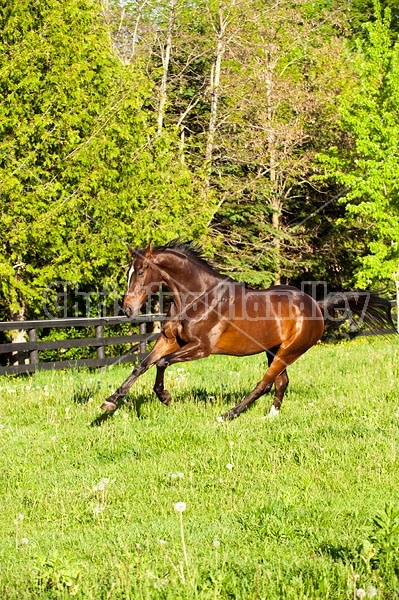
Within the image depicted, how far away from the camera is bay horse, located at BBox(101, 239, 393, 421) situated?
8.61 m

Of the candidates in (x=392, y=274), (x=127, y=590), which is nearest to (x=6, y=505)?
(x=127, y=590)

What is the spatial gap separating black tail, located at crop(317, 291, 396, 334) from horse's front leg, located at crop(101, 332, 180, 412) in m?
2.75

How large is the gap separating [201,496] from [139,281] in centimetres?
318

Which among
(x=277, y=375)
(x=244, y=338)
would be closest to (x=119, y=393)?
(x=244, y=338)

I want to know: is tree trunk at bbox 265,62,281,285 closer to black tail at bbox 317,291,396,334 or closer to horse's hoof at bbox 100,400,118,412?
black tail at bbox 317,291,396,334

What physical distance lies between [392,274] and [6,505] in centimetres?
2476

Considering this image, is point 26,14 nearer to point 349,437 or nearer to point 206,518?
point 349,437

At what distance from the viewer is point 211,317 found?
29.8ft

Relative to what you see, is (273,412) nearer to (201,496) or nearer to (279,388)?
(279,388)

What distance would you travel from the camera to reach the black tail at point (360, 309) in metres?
10.7

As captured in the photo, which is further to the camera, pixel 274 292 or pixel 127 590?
pixel 274 292

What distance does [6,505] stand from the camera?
19.7ft

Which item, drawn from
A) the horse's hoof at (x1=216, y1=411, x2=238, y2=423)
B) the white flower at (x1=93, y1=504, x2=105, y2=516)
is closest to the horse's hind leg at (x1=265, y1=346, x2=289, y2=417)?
the horse's hoof at (x1=216, y1=411, x2=238, y2=423)

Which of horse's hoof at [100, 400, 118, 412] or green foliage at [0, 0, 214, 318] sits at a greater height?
green foliage at [0, 0, 214, 318]
